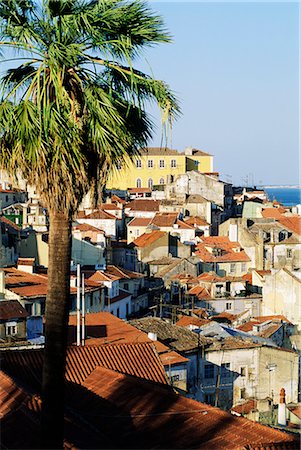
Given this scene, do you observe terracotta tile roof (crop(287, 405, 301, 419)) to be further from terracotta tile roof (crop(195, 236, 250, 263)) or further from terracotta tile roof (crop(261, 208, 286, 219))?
terracotta tile roof (crop(261, 208, 286, 219))

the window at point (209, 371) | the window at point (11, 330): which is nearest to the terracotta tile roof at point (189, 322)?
the window at point (209, 371)

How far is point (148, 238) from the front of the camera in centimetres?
6412

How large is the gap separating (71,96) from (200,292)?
44.3 metres

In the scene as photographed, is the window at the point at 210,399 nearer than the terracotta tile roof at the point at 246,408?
No

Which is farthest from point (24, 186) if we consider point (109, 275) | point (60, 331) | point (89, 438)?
point (109, 275)

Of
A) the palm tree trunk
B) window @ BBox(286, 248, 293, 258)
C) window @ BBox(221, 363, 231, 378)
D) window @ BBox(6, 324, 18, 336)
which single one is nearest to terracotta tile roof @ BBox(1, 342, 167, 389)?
the palm tree trunk

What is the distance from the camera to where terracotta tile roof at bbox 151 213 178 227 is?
6921cm

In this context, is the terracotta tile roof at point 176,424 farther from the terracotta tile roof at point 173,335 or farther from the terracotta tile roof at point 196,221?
the terracotta tile roof at point 196,221

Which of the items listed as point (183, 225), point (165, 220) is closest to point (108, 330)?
point (183, 225)

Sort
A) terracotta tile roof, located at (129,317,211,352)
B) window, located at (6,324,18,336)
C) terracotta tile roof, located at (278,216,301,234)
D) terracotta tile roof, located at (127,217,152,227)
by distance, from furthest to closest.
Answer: terracotta tile roof, located at (127,217,152,227) → terracotta tile roof, located at (278,216,301,234) → terracotta tile roof, located at (129,317,211,352) → window, located at (6,324,18,336)

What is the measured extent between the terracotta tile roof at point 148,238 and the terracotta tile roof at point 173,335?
30.0m

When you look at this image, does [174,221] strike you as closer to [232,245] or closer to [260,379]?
[232,245]

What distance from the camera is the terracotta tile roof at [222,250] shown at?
2410 inches

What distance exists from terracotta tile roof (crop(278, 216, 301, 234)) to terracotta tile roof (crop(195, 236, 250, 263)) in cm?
520
